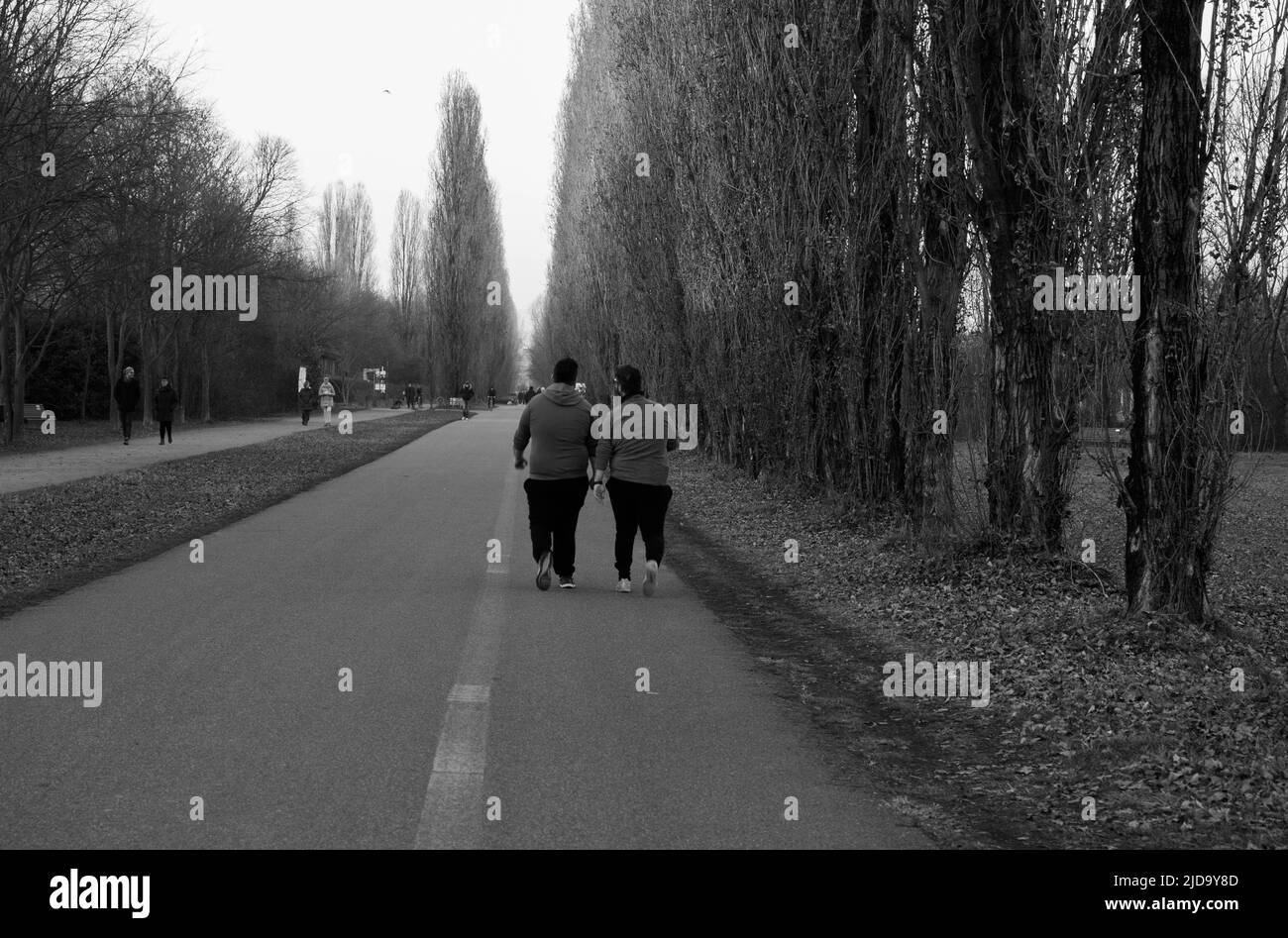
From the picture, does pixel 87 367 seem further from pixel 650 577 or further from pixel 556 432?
pixel 650 577

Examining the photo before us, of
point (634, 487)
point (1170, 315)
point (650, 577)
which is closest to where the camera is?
point (1170, 315)

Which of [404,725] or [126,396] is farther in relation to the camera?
[126,396]

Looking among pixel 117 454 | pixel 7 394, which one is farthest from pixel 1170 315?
pixel 7 394

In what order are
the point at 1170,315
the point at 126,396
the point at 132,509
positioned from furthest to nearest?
the point at 126,396 → the point at 132,509 → the point at 1170,315

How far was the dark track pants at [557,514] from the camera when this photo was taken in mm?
11359

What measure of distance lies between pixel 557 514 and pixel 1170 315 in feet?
17.1

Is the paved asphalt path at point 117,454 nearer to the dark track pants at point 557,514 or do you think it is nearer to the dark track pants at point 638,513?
the dark track pants at point 557,514

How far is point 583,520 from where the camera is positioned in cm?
1834

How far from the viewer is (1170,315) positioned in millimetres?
8484

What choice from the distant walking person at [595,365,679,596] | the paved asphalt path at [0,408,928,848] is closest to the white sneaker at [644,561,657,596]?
the distant walking person at [595,365,679,596]

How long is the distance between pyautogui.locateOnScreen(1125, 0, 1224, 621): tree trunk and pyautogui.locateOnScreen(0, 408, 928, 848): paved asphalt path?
2894 millimetres

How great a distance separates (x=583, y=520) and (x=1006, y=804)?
12853 millimetres

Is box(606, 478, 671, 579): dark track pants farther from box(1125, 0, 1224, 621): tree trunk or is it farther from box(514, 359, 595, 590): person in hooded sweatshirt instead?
box(1125, 0, 1224, 621): tree trunk
